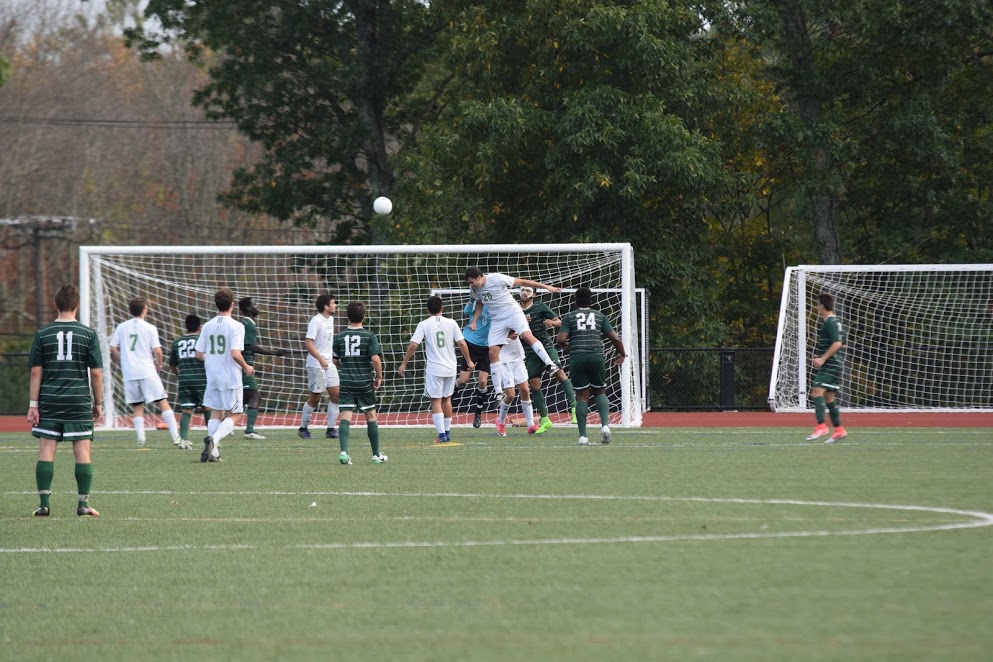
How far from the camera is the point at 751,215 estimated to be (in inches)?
1442

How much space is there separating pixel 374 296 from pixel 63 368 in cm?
1543

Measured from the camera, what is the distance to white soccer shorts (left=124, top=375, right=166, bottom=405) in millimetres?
17812

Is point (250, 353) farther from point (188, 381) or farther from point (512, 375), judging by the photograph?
point (512, 375)

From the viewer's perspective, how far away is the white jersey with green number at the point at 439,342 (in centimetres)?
1648

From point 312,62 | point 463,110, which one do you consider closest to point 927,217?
point 463,110

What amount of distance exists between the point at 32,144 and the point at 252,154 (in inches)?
304

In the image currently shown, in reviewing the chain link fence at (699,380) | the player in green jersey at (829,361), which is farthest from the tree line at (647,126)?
the player in green jersey at (829,361)

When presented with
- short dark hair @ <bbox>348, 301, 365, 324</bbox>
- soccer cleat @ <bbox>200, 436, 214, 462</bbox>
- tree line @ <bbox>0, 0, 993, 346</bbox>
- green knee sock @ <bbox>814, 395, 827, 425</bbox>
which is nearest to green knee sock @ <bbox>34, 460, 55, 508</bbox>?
short dark hair @ <bbox>348, 301, 365, 324</bbox>

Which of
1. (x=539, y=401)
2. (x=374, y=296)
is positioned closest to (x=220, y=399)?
(x=539, y=401)

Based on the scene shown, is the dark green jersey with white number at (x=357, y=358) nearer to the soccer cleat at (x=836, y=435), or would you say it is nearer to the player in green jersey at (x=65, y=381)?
the player in green jersey at (x=65, y=381)

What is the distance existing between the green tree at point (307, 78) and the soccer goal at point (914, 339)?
494 inches

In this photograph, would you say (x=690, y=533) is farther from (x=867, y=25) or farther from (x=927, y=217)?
(x=927, y=217)

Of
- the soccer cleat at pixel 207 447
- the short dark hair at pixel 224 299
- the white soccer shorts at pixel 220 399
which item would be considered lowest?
the soccer cleat at pixel 207 447

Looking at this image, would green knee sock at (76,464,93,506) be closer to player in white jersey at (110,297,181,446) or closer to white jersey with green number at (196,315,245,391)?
white jersey with green number at (196,315,245,391)
